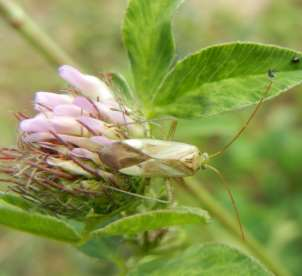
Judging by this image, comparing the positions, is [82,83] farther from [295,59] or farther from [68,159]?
[295,59]

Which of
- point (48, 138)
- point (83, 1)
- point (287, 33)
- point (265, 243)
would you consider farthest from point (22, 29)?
point (83, 1)

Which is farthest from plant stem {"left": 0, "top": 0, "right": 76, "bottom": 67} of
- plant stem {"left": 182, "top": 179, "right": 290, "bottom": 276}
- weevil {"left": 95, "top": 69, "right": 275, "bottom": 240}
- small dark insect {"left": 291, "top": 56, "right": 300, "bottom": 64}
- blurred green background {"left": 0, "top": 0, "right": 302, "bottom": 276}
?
small dark insect {"left": 291, "top": 56, "right": 300, "bottom": 64}

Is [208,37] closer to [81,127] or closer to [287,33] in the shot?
[287,33]

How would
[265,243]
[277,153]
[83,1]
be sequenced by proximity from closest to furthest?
1. [265,243]
2. [277,153]
3. [83,1]

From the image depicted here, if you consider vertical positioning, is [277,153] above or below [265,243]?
above

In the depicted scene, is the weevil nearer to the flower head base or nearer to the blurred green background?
the flower head base

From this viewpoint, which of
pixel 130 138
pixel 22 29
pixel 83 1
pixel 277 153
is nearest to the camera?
pixel 130 138

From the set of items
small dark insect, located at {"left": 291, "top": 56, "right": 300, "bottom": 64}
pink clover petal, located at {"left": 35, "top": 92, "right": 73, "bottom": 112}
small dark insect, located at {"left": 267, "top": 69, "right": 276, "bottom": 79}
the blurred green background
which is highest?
small dark insect, located at {"left": 291, "top": 56, "right": 300, "bottom": 64}
